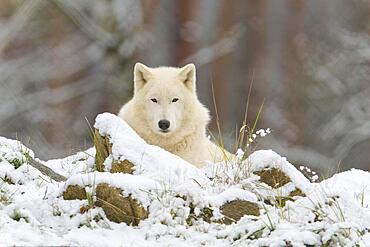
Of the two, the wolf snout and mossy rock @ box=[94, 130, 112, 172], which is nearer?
mossy rock @ box=[94, 130, 112, 172]

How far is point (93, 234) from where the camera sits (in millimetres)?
4785

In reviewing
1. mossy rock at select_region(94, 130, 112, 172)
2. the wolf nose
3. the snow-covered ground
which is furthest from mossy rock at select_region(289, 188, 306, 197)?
the wolf nose

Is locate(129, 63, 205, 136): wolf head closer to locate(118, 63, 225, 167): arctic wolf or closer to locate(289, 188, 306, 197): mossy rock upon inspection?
locate(118, 63, 225, 167): arctic wolf

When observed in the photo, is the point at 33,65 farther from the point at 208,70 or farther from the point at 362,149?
the point at 362,149

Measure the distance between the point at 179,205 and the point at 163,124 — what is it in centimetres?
247

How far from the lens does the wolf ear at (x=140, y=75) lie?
7.78 m

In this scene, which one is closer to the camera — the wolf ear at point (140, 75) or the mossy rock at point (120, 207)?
the mossy rock at point (120, 207)

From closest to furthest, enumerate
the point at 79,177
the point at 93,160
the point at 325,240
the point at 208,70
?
the point at 325,240, the point at 79,177, the point at 93,160, the point at 208,70

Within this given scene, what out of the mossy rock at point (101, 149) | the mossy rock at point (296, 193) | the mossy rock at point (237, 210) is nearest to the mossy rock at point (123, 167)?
the mossy rock at point (101, 149)

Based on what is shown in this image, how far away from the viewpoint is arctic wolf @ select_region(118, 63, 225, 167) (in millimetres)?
7586

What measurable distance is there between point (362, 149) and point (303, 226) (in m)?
13.1

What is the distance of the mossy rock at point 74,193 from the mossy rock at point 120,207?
3.9 inches

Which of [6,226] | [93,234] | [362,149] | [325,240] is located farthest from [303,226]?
[362,149]

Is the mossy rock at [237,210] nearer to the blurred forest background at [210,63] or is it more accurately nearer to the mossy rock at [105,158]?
the mossy rock at [105,158]
